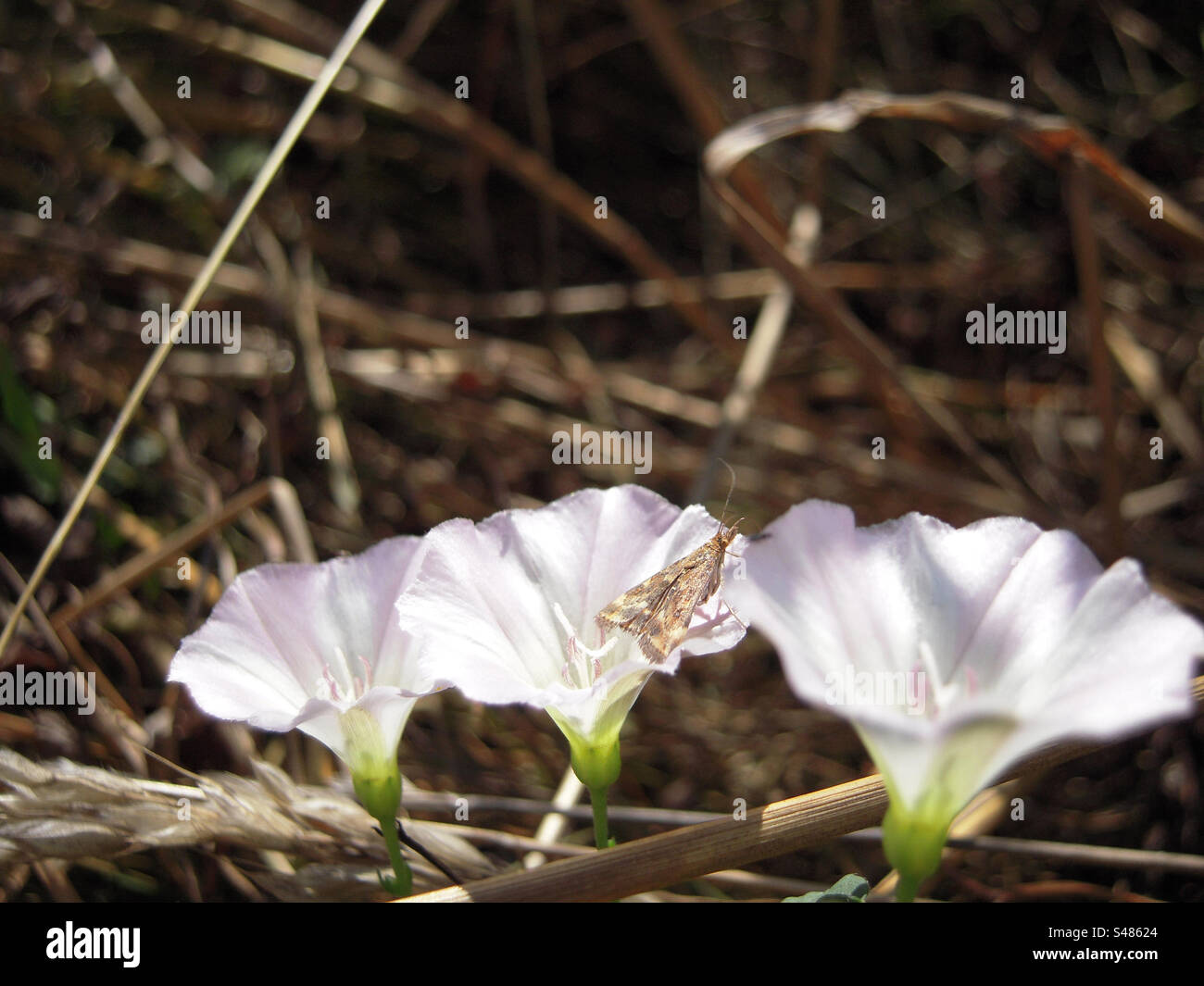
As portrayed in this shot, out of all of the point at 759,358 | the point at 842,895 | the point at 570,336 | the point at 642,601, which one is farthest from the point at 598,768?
the point at 570,336

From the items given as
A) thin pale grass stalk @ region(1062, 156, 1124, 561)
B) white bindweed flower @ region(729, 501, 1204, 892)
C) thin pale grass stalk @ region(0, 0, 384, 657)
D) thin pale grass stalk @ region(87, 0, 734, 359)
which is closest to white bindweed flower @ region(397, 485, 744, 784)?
white bindweed flower @ region(729, 501, 1204, 892)

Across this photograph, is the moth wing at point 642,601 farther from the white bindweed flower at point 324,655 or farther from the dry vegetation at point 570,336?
the dry vegetation at point 570,336

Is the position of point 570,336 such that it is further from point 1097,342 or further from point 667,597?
point 667,597

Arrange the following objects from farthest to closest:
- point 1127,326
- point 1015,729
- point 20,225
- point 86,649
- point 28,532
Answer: point 1127,326, point 20,225, point 28,532, point 86,649, point 1015,729

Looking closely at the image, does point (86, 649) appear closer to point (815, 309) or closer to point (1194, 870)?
point (815, 309)
